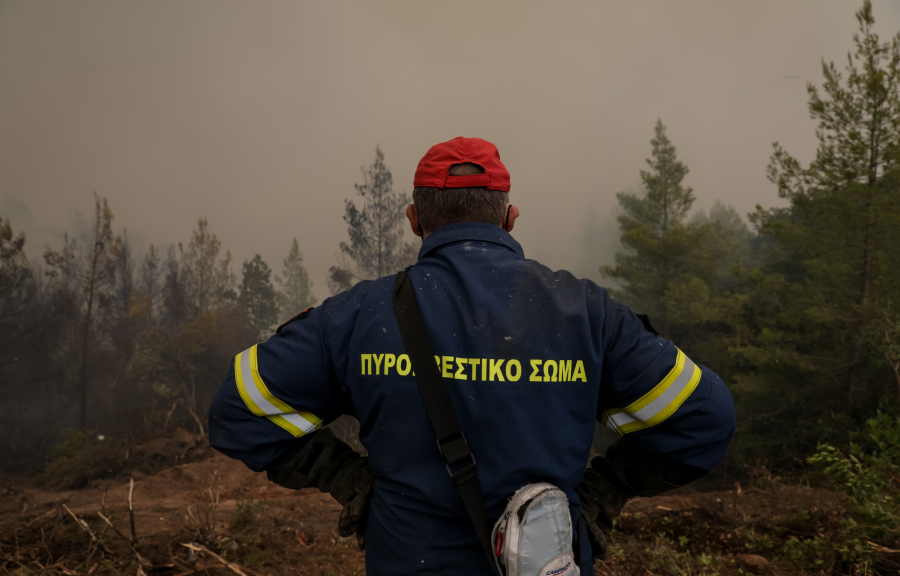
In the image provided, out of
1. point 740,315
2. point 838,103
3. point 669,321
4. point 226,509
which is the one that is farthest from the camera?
point 669,321

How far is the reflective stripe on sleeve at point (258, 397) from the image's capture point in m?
1.44

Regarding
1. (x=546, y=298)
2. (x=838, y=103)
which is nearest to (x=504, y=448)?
(x=546, y=298)

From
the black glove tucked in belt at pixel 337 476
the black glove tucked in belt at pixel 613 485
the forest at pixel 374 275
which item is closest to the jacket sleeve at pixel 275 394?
the black glove tucked in belt at pixel 337 476

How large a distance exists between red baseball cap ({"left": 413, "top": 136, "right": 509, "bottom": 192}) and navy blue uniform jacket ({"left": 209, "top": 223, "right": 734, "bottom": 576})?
17 cm

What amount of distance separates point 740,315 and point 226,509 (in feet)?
48.0

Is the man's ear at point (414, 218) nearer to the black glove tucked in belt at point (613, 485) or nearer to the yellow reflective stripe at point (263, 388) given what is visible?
the yellow reflective stripe at point (263, 388)

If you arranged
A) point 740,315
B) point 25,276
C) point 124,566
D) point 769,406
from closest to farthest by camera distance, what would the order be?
point 124,566 → point 25,276 → point 769,406 → point 740,315

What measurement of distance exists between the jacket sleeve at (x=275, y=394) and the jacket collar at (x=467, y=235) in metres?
0.43

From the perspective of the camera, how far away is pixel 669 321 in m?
16.1

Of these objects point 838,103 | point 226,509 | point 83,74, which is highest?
point 83,74

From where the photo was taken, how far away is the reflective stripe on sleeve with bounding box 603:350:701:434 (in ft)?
4.66

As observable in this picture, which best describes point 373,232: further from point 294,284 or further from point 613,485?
point 613,485

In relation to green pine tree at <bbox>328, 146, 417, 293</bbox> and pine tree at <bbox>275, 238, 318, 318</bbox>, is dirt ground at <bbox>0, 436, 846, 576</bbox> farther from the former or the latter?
green pine tree at <bbox>328, 146, 417, 293</bbox>

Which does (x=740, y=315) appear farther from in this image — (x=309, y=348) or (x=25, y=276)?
(x=25, y=276)
